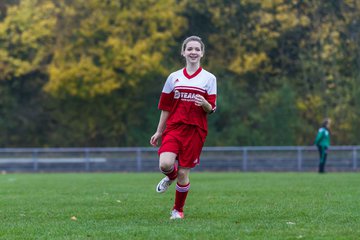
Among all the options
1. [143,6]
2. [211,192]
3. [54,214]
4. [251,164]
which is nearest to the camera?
[54,214]

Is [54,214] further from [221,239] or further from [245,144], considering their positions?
[245,144]

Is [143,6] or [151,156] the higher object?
[143,6]

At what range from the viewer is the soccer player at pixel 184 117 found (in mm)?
10391

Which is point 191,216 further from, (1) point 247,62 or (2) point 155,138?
(1) point 247,62

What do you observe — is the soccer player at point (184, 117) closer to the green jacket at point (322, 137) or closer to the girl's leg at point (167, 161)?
the girl's leg at point (167, 161)

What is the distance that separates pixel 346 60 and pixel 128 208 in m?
29.7

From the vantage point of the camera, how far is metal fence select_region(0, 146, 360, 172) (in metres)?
35.0

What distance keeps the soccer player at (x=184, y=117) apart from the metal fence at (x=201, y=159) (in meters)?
24.9

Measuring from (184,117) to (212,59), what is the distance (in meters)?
31.0

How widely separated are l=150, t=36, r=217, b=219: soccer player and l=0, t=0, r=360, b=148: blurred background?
2805 cm

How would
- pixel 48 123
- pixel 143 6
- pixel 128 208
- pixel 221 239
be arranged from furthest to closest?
pixel 48 123 → pixel 143 6 → pixel 128 208 → pixel 221 239

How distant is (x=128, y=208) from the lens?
12.2 meters

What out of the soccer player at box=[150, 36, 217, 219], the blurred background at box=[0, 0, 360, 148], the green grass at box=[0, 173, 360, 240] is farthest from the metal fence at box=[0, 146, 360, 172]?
the soccer player at box=[150, 36, 217, 219]

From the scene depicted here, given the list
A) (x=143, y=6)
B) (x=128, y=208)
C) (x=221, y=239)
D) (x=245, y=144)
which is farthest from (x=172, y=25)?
(x=221, y=239)
